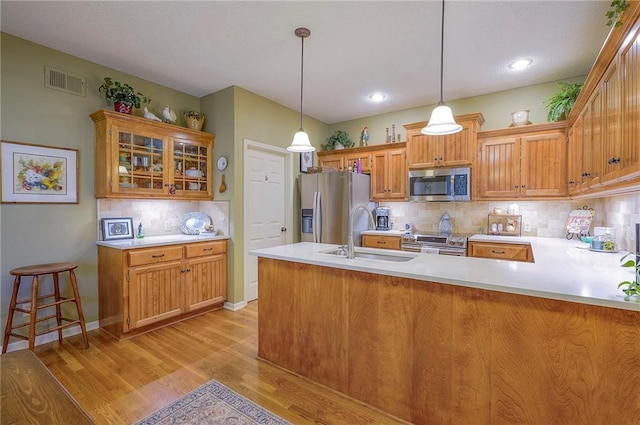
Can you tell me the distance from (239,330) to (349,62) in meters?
Answer: 3.05

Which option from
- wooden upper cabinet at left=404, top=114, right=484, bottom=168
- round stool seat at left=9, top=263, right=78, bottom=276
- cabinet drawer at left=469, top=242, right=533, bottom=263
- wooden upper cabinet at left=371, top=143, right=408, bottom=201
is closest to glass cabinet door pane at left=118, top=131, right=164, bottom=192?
round stool seat at left=9, top=263, right=78, bottom=276

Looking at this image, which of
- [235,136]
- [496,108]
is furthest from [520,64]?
[235,136]

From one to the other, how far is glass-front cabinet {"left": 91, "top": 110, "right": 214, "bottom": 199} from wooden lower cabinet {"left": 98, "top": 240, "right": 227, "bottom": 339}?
680mm

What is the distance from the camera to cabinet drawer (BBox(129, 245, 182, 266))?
9.41ft

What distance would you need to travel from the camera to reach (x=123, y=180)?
312cm

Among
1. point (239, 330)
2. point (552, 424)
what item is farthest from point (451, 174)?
point (239, 330)

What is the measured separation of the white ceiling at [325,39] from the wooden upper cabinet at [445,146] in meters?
0.46

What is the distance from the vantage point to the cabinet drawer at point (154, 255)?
2.87 metres

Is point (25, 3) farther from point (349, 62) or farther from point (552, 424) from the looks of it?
point (552, 424)

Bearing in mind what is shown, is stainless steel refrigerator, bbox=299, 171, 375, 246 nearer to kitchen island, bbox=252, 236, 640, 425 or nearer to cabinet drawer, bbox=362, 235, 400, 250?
cabinet drawer, bbox=362, 235, 400, 250

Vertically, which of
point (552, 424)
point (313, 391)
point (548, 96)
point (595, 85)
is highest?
point (548, 96)

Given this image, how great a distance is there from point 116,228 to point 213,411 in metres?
2.35

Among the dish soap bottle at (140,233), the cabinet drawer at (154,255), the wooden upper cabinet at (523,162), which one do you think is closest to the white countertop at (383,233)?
the wooden upper cabinet at (523,162)

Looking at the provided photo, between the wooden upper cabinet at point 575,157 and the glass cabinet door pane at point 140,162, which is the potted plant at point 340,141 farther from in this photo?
the wooden upper cabinet at point 575,157
